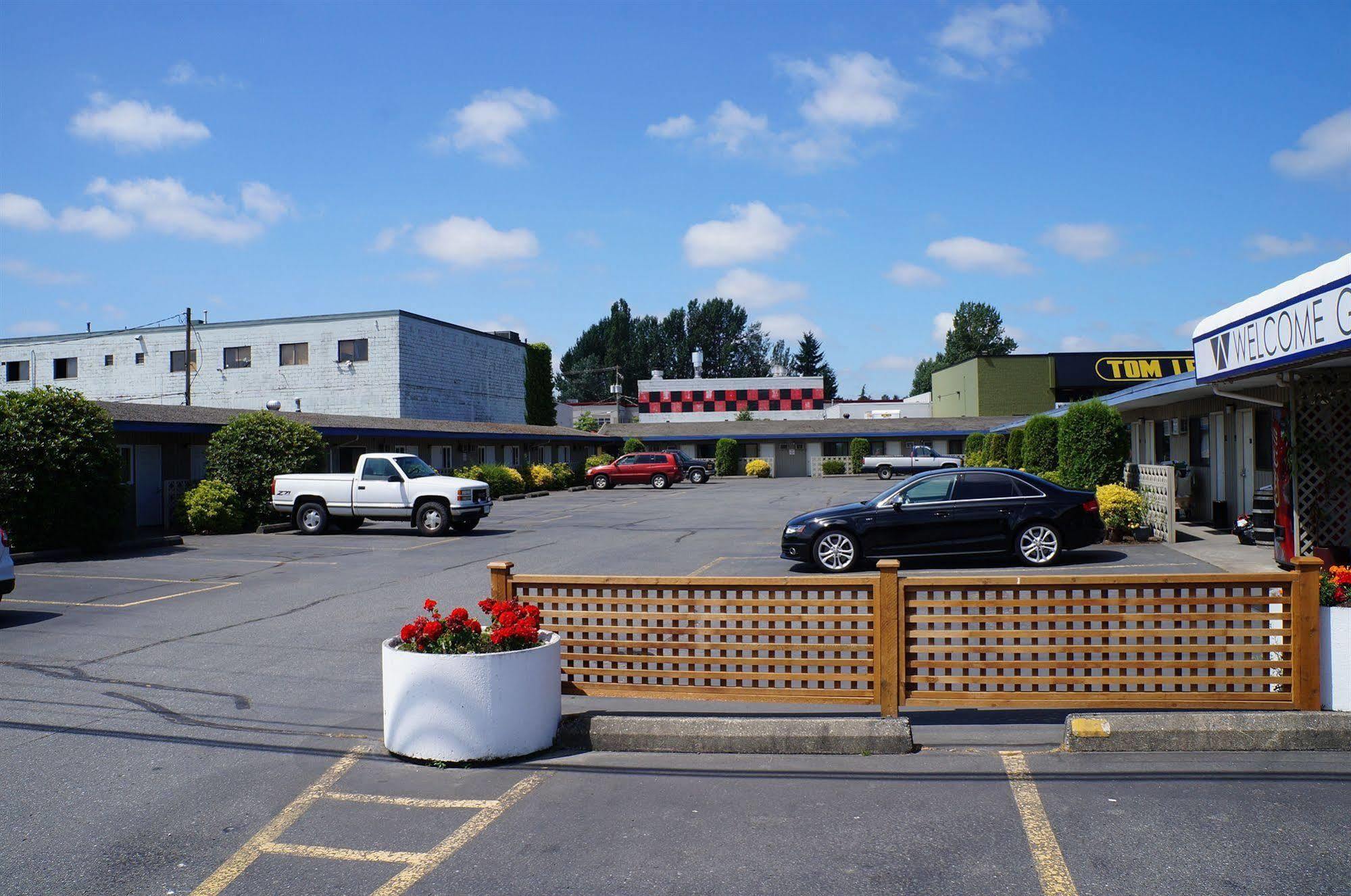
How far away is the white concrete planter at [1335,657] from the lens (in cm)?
625

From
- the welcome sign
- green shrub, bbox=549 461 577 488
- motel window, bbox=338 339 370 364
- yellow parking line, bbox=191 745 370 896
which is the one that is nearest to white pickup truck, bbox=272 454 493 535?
the welcome sign

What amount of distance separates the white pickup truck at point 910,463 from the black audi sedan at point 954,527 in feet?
117

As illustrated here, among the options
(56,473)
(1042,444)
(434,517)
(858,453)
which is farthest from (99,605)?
(858,453)

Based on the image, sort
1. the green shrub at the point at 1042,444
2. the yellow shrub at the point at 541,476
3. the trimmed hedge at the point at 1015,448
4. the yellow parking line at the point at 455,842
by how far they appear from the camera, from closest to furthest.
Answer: the yellow parking line at the point at 455,842, the green shrub at the point at 1042,444, the trimmed hedge at the point at 1015,448, the yellow shrub at the point at 541,476

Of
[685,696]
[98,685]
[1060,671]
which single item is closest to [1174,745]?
[1060,671]

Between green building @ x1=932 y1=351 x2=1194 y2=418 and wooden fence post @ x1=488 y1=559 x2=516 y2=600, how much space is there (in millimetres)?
55994

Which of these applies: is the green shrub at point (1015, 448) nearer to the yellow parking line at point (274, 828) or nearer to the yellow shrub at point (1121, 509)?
the yellow shrub at point (1121, 509)

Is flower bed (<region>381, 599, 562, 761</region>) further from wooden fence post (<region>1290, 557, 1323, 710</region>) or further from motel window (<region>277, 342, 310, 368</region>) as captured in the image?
motel window (<region>277, 342, 310, 368</region>)

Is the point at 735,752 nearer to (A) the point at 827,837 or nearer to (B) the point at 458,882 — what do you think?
(A) the point at 827,837

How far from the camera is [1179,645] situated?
637 centimetres

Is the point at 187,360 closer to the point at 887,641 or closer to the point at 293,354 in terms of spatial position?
the point at 293,354

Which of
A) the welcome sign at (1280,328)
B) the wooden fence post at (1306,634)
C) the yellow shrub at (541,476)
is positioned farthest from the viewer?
the yellow shrub at (541,476)

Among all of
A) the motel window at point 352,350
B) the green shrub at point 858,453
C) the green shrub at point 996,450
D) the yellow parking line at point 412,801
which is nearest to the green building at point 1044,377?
the green shrub at point 858,453

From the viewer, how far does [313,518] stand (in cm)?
2312
